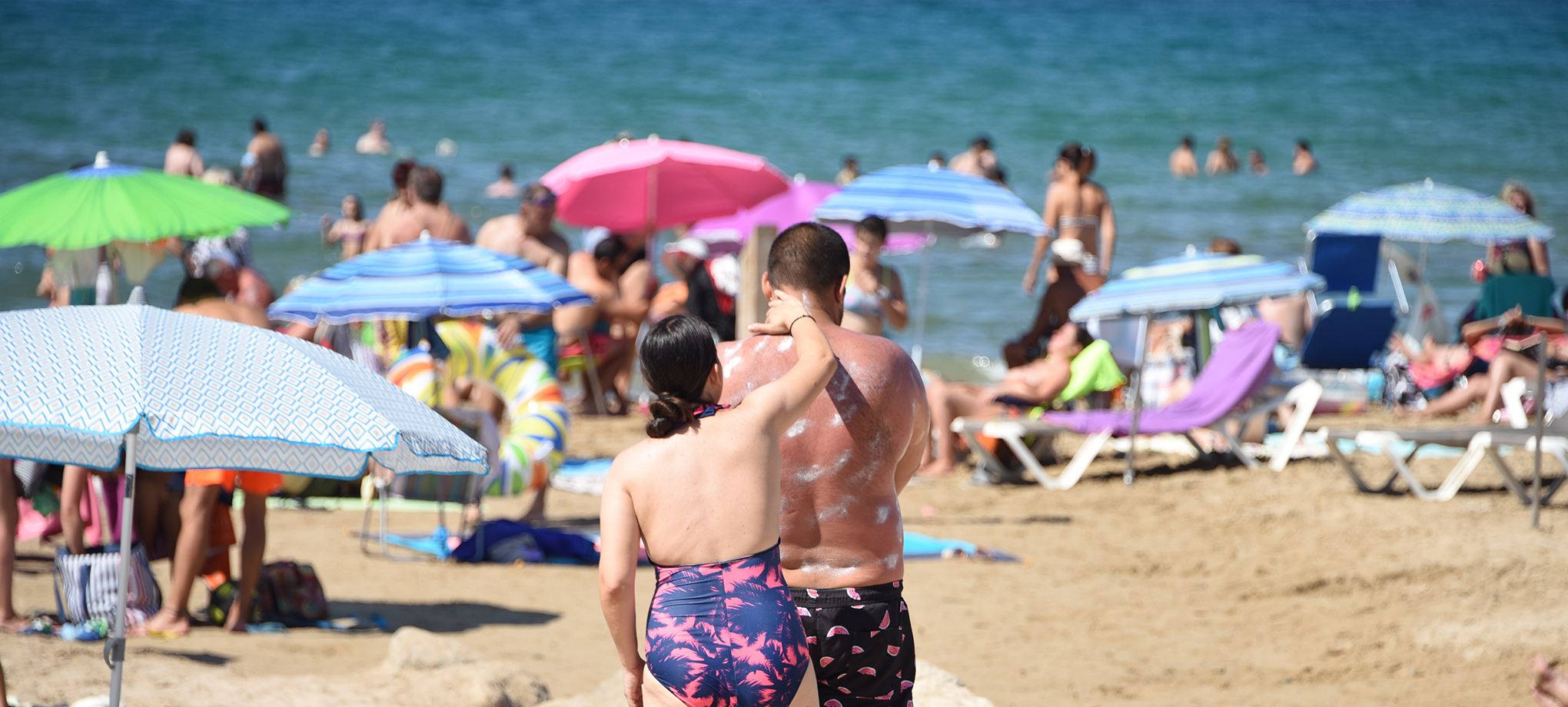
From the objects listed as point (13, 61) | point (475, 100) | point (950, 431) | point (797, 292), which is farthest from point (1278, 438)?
point (13, 61)

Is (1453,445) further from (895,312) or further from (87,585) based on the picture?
(87,585)

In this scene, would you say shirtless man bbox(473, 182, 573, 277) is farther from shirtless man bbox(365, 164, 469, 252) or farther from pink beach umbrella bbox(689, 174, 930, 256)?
pink beach umbrella bbox(689, 174, 930, 256)

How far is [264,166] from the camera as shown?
15531mm

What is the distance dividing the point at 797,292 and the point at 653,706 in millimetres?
835

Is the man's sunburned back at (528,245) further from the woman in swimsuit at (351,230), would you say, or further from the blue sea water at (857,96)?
the blue sea water at (857,96)


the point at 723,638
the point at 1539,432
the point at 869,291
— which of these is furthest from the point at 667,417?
the point at 1539,432

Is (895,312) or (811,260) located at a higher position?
(811,260)

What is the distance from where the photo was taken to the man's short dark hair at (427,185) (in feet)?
27.6

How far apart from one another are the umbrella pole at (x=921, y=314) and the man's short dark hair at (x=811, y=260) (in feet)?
19.8

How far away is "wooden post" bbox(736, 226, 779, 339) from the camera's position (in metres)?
6.64

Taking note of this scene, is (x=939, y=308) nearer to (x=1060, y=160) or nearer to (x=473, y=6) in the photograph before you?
(x=1060, y=160)

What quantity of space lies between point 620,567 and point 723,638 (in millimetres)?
207

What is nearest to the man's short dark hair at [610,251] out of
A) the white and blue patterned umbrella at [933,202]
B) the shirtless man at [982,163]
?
the white and blue patterned umbrella at [933,202]

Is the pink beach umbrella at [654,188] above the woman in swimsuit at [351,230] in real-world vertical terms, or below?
above
